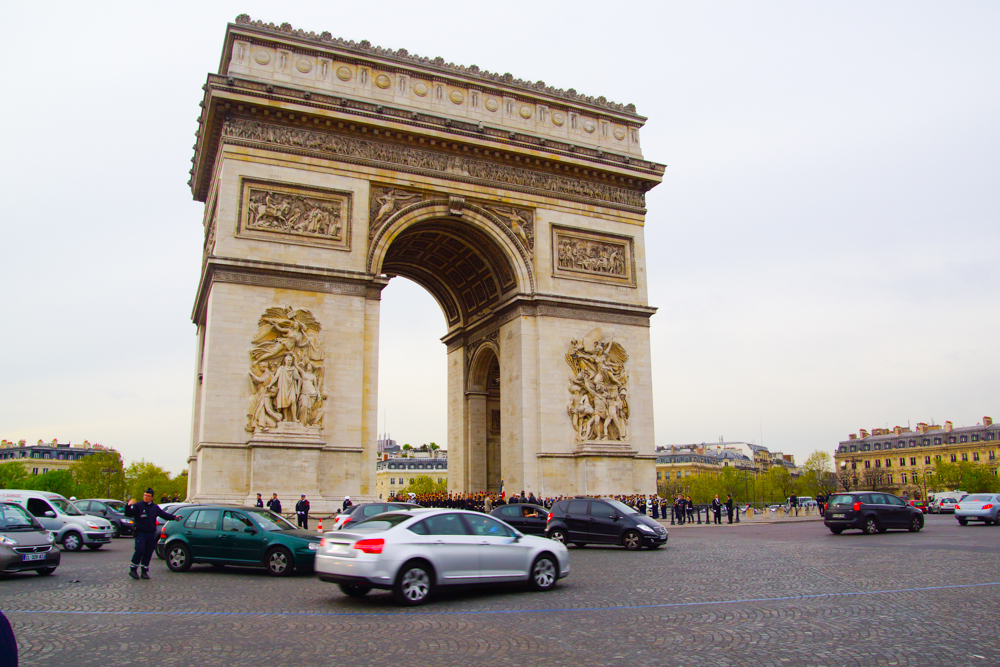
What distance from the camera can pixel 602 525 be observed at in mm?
19453

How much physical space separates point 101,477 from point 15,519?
69.2 m

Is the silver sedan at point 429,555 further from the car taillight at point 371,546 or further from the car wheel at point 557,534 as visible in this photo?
the car wheel at point 557,534

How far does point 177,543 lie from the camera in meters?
14.4

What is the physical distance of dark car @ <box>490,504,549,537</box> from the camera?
20.8 meters

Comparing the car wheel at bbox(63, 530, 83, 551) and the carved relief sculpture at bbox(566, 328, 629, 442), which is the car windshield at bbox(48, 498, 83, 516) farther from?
the carved relief sculpture at bbox(566, 328, 629, 442)

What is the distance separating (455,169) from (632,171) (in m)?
7.70

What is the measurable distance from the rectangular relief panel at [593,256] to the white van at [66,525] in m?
17.7

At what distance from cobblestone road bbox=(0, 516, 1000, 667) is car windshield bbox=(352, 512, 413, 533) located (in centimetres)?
94

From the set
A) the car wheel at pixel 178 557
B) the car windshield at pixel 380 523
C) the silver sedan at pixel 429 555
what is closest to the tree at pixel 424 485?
the car wheel at pixel 178 557

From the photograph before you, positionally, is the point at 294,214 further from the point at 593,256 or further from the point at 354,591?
the point at 354,591

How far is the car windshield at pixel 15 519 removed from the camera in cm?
1388

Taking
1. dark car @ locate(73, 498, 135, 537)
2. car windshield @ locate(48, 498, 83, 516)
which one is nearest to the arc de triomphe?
dark car @ locate(73, 498, 135, 537)

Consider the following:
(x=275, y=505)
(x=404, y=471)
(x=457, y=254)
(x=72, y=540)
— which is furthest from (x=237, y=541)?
(x=404, y=471)

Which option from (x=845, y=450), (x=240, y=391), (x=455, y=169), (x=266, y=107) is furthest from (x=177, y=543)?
(x=845, y=450)
